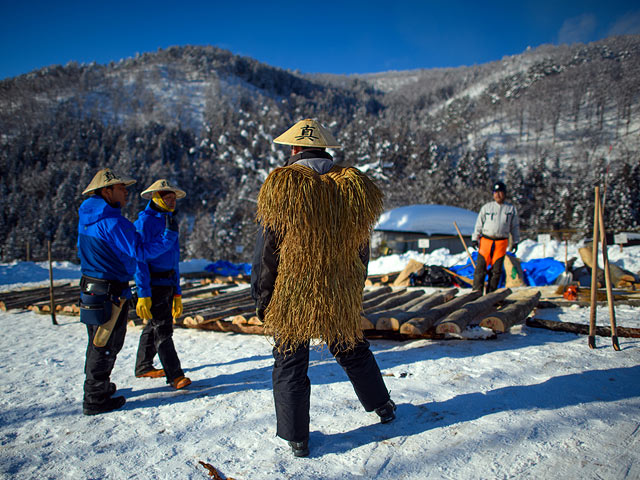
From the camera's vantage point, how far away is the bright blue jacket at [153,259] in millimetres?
3289

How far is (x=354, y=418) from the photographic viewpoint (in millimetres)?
2602

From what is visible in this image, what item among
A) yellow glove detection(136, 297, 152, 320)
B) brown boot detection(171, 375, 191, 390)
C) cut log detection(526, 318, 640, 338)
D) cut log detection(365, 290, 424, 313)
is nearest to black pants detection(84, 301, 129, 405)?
yellow glove detection(136, 297, 152, 320)

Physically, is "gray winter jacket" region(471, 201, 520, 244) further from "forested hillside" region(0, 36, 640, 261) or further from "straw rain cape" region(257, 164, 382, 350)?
"forested hillside" region(0, 36, 640, 261)

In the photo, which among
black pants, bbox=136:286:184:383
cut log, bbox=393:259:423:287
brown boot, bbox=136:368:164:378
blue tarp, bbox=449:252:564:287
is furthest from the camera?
cut log, bbox=393:259:423:287

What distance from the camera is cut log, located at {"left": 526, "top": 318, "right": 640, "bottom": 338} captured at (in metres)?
3.91

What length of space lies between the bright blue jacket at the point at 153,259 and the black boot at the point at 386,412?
7.48ft

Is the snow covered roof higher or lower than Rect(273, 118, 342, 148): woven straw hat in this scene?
lower

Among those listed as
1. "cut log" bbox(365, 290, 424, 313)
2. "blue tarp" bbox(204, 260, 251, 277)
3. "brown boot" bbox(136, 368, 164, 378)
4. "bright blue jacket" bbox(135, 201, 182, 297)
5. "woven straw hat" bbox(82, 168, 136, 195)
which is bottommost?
"blue tarp" bbox(204, 260, 251, 277)

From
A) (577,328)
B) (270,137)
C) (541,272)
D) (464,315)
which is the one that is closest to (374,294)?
(464,315)

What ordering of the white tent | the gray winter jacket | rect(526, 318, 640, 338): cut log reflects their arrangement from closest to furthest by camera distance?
rect(526, 318, 640, 338): cut log → the gray winter jacket → the white tent

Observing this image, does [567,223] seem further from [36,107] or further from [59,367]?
[36,107]

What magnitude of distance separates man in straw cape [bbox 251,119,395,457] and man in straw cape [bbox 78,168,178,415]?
4.78ft

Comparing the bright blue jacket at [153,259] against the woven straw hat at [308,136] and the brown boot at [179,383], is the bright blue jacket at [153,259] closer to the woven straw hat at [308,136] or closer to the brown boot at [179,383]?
the brown boot at [179,383]

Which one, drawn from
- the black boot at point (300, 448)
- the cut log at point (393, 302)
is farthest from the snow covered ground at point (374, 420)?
the cut log at point (393, 302)
